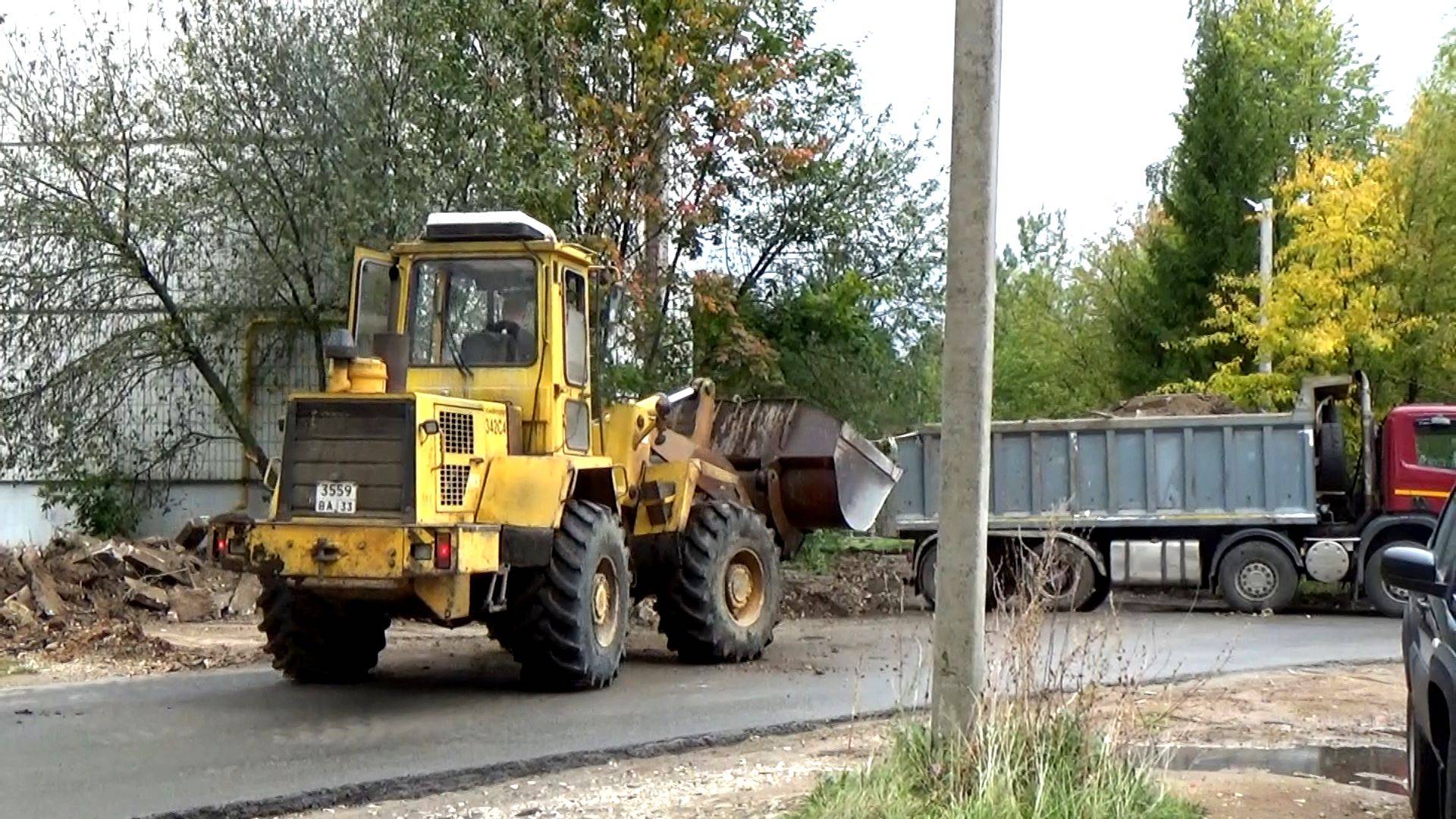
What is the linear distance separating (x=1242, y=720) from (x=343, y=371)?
633cm

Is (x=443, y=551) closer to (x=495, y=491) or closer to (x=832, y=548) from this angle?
(x=495, y=491)

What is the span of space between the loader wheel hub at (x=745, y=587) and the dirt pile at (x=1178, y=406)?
8785 mm

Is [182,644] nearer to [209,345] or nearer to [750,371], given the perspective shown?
[209,345]

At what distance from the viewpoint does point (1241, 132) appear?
33094 mm

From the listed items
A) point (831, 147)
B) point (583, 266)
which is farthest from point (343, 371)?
point (831, 147)

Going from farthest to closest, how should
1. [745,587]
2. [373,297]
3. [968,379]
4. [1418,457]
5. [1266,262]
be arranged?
1. [1266,262]
2. [1418,457]
3. [745,587]
4. [373,297]
5. [968,379]

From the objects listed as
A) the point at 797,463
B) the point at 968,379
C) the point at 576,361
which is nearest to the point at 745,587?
the point at 797,463

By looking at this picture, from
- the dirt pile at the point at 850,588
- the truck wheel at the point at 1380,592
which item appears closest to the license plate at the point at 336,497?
the dirt pile at the point at 850,588

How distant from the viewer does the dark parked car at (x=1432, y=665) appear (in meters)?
5.98

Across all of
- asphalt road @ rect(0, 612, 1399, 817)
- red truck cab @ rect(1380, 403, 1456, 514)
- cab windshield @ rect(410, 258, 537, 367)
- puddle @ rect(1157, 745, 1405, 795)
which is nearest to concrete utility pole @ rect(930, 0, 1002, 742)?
asphalt road @ rect(0, 612, 1399, 817)

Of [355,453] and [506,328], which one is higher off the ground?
[506,328]

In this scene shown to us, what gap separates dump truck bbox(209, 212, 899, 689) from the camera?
1059 cm

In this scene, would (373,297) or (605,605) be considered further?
(373,297)

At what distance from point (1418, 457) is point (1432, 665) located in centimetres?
1440
